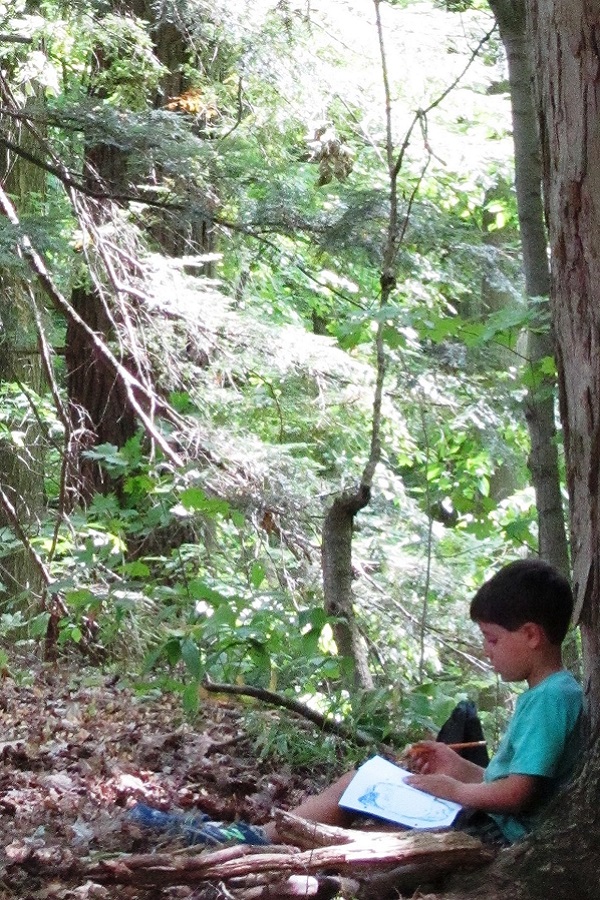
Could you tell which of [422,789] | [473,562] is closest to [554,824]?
[422,789]

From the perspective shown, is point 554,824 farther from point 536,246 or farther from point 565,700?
point 536,246

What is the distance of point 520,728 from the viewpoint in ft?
9.25

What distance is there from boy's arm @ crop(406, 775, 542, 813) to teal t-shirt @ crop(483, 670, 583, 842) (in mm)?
30

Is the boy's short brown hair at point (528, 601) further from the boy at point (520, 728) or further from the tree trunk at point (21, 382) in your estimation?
the tree trunk at point (21, 382)

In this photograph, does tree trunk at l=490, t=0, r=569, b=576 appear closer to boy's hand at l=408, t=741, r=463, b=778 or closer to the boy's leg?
boy's hand at l=408, t=741, r=463, b=778

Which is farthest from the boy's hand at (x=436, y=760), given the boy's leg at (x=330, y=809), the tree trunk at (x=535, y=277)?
the tree trunk at (x=535, y=277)

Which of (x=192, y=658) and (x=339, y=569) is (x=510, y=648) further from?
(x=339, y=569)

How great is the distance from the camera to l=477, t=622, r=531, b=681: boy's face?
293 centimetres

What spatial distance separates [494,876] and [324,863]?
1.47 feet

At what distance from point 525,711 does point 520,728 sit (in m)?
0.05

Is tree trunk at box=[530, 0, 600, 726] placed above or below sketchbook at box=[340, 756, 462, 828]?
above

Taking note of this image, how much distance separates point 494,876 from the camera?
263 centimetres

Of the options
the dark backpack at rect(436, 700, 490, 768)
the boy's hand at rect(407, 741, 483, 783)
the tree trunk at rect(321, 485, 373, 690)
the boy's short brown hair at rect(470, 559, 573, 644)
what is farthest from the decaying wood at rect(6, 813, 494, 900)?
the tree trunk at rect(321, 485, 373, 690)

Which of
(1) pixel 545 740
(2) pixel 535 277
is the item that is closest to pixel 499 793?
(1) pixel 545 740
